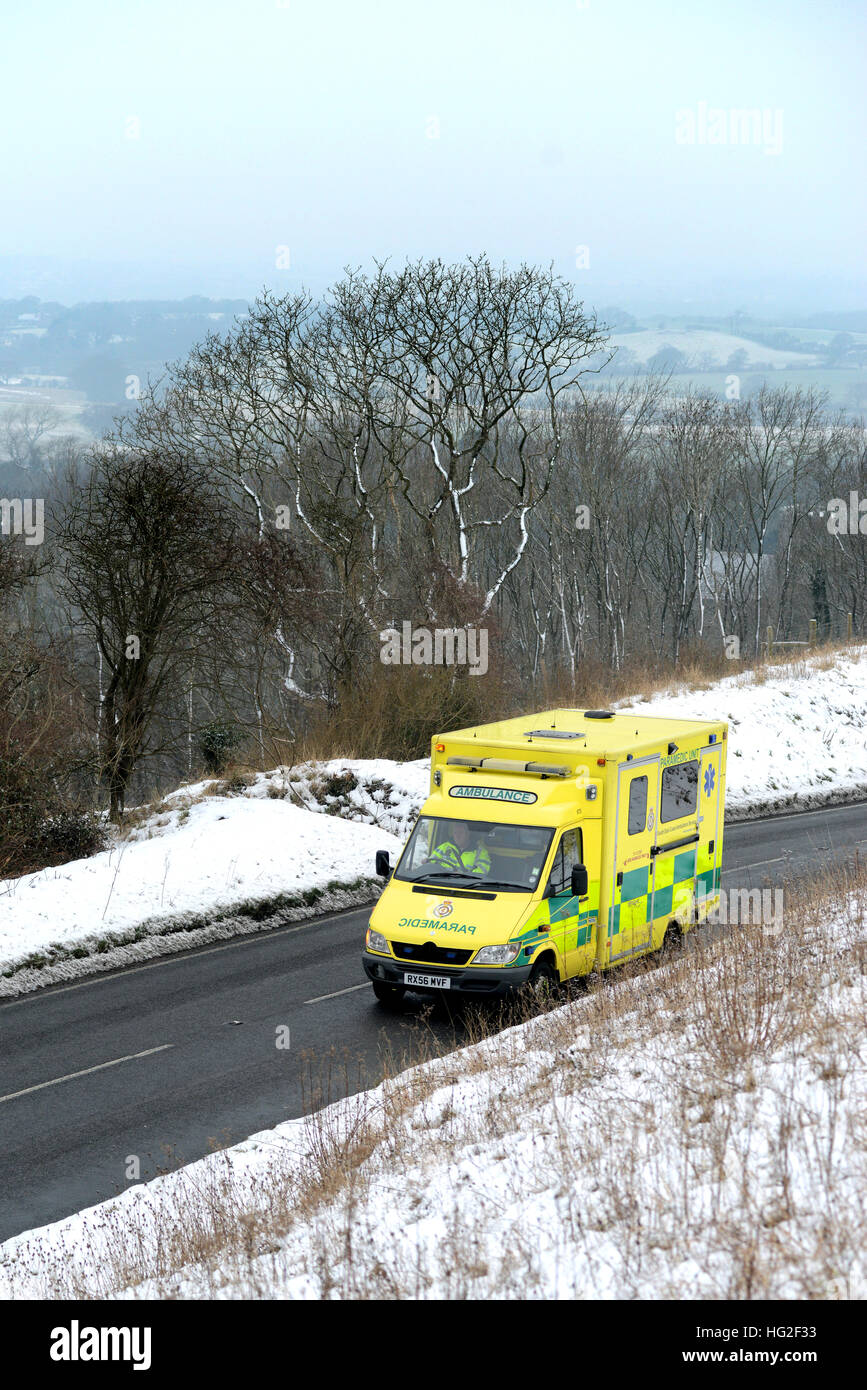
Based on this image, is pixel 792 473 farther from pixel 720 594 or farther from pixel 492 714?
pixel 492 714

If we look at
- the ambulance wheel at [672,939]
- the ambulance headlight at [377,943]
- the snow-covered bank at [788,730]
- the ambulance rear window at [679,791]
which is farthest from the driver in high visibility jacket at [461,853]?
the snow-covered bank at [788,730]

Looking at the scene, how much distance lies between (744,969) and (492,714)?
674 inches

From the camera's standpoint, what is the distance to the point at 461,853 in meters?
13.8

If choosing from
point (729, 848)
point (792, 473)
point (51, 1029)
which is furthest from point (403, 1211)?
point (792, 473)

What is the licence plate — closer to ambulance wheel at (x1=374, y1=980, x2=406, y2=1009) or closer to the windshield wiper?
ambulance wheel at (x1=374, y1=980, x2=406, y2=1009)

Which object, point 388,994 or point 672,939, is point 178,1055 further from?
point 672,939

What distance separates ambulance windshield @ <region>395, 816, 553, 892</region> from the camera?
13289 mm

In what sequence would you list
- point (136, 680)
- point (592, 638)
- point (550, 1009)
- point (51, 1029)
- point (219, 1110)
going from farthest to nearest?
point (592, 638) < point (136, 680) < point (51, 1029) < point (550, 1009) < point (219, 1110)

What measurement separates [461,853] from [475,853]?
17cm

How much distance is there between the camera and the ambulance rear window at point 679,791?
49.0 ft

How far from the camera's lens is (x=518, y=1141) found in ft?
26.8

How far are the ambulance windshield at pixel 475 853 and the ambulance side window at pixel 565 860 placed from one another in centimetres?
18

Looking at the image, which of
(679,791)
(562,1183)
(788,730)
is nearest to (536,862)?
(679,791)

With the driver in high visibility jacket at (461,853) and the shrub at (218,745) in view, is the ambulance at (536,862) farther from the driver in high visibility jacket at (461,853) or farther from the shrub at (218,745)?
the shrub at (218,745)
